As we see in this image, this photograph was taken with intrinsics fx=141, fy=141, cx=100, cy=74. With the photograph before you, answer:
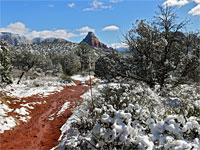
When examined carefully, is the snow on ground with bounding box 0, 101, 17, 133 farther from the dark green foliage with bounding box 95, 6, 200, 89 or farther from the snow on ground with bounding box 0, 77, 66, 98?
the dark green foliage with bounding box 95, 6, 200, 89

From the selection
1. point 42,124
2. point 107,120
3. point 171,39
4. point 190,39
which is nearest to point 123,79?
point 171,39

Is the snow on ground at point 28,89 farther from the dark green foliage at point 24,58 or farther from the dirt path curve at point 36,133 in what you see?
the dark green foliage at point 24,58

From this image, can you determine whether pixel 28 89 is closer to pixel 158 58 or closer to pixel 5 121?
pixel 5 121

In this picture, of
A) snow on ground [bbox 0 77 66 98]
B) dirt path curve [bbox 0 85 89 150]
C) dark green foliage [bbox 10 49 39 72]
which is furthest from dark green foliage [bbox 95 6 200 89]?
dark green foliage [bbox 10 49 39 72]

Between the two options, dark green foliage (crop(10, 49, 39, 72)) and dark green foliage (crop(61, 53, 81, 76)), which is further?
dark green foliage (crop(61, 53, 81, 76))

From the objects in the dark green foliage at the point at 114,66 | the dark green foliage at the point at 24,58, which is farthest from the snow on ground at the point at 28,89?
the dark green foliage at the point at 24,58

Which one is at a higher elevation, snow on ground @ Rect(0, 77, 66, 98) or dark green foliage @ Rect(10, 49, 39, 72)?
dark green foliage @ Rect(10, 49, 39, 72)

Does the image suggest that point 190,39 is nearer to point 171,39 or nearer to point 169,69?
point 171,39

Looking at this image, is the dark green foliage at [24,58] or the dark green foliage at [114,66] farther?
the dark green foliage at [24,58]

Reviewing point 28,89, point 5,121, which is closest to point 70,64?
point 28,89

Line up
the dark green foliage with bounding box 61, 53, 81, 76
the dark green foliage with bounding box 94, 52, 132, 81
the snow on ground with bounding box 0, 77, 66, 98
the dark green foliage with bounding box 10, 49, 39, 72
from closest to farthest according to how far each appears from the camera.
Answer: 1. the dark green foliage with bounding box 94, 52, 132, 81
2. the snow on ground with bounding box 0, 77, 66, 98
3. the dark green foliage with bounding box 10, 49, 39, 72
4. the dark green foliage with bounding box 61, 53, 81, 76

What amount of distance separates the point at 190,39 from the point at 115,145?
769 centimetres

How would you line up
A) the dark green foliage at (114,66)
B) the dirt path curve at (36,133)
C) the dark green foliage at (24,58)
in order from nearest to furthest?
the dirt path curve at (36,133)
the dark green foliage at (114,66)
the dark green foliage at (24,58)

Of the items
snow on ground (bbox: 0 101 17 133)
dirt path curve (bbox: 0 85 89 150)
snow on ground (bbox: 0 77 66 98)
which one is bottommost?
dirt path curve (bbox: 0 85 89 150)
